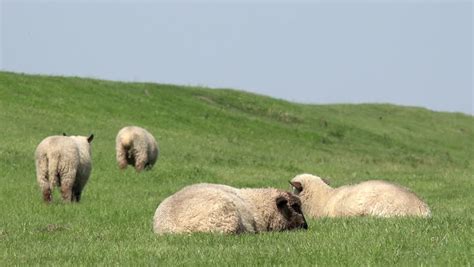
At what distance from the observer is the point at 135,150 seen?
3172cm

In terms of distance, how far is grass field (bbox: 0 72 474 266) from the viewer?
10625mm

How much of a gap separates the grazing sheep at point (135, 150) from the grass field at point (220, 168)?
0.72 metres

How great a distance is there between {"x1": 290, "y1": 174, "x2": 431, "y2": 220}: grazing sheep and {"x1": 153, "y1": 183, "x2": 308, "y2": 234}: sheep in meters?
2.58

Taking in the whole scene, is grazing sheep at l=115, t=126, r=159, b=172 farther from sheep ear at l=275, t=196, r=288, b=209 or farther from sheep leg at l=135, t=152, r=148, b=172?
sheep ear at l=275, t=196, r=288, b=209

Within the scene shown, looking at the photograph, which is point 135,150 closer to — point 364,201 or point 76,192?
point 76,192

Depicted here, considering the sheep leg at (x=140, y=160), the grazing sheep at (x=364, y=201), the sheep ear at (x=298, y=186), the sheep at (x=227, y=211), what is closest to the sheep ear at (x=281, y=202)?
the sheep at (x=227, y=211)

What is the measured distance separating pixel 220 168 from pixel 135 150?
3.44 metres

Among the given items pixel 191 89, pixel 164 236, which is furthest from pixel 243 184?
pixel 191 89

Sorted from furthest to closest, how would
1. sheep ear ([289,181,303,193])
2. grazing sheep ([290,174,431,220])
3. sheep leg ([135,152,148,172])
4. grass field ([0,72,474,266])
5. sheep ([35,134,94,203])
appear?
sheep leg ([135,152,148,172])
sheep ([35,134,94,203])
sheep ear ([289,181,303,193])
grazing sheep ([290,174,431,220])
grass field ([0,72,474,266])

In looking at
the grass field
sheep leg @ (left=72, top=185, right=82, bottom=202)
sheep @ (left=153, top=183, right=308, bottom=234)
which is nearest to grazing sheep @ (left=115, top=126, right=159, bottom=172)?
the grass field

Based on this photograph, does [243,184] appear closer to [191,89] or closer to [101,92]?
[101,92]

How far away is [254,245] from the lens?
11258 mm

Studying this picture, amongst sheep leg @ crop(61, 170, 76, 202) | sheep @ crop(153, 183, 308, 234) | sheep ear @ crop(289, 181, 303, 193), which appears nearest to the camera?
sheep @ crop(153, 183, 308, 234)

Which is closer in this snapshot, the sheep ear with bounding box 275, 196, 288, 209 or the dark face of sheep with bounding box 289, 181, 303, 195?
the sheep ear with bounding box 275, 196, 288, 209
